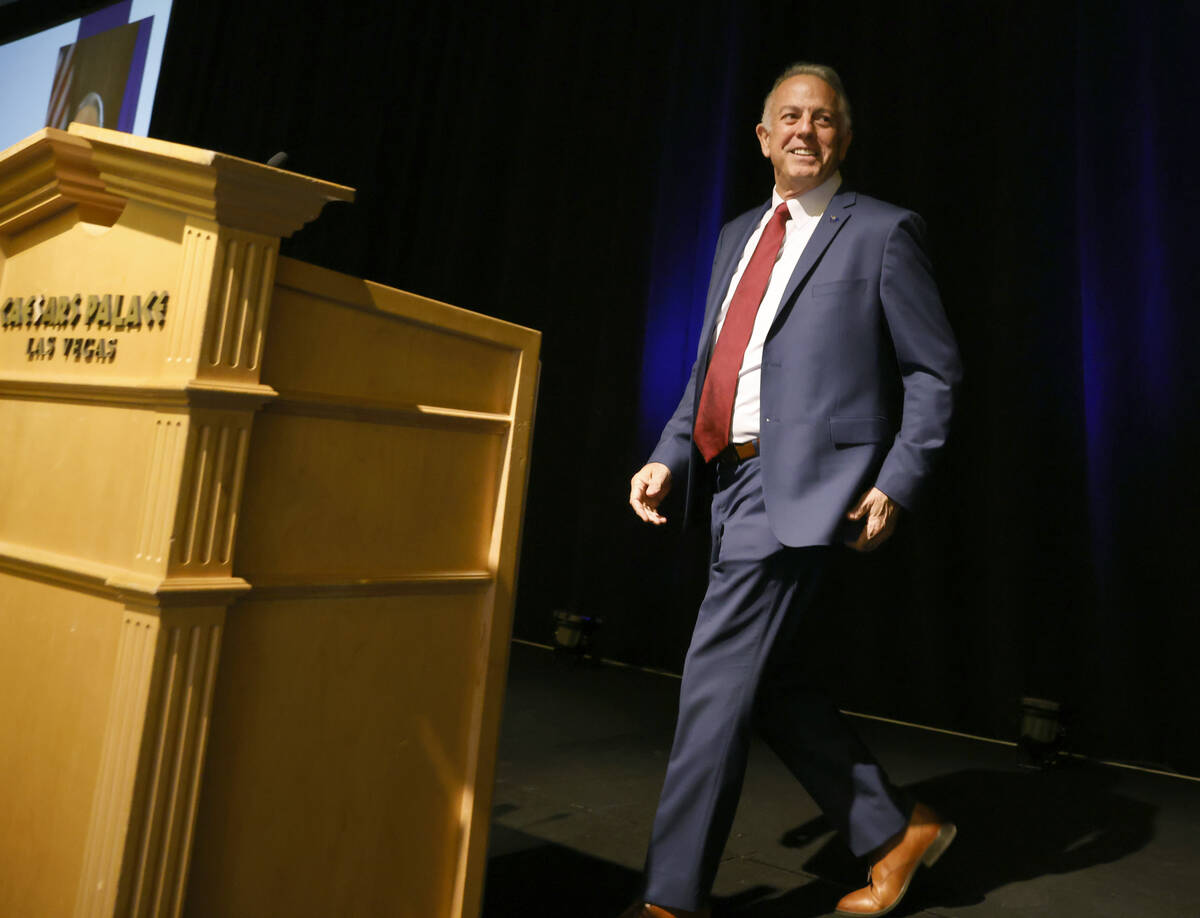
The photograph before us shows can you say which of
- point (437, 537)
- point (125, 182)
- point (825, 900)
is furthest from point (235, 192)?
point (825, 900)

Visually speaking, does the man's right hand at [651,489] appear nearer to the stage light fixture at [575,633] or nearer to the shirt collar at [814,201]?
Result: the shirt collar at [814,201]

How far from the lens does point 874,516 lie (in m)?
1.40

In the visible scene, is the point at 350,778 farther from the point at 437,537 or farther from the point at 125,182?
the point at 125,182

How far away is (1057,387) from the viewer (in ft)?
9.36

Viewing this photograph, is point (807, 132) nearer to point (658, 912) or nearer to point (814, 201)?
point (814, 201)

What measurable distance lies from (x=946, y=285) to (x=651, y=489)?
191cm

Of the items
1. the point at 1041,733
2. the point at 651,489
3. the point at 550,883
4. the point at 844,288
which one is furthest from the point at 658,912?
the point at 1041,733

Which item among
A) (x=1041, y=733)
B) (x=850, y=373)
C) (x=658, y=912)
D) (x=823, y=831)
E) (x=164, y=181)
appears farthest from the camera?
(x=1041, y=733)

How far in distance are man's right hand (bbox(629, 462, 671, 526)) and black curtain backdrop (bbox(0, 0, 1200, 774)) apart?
0.58 m

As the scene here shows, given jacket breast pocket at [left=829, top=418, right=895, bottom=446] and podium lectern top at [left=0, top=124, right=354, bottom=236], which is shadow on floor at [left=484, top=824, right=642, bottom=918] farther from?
podium lectern top at [left=0, top=124, right=354, bottom=236]

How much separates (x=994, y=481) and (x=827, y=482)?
1.72 metres

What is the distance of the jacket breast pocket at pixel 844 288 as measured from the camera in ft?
4.82

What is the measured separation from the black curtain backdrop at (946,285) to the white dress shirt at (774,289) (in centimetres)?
66

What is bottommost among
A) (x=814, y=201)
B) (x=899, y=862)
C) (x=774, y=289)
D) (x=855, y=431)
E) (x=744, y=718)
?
(x=899, y=862)
